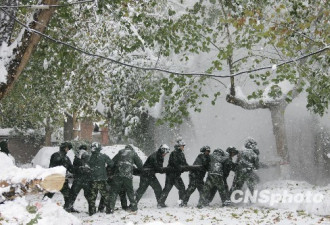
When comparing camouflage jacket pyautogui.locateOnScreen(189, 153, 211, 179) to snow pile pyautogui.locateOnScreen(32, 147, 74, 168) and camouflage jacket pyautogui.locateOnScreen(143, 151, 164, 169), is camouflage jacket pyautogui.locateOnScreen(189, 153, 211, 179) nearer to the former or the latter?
camouflage jacket pyautogui.locateOnScreen(143, 151, 164, 169)

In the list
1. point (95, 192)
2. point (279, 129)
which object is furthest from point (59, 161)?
point (279, 129)

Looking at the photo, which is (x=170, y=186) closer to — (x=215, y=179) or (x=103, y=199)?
(x=215, y=179)

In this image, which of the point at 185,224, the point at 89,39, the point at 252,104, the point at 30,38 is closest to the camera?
the point at 30,38

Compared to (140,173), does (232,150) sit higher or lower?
higher

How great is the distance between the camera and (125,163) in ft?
36.7

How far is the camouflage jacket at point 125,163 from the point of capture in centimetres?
1116

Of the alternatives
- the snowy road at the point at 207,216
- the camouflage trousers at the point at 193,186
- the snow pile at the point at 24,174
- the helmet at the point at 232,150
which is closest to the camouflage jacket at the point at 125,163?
the snowy road at the point at 207,216

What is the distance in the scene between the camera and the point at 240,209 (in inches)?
447

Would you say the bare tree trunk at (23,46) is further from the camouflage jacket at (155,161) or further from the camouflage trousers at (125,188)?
the camouflage jacket at (155,161)

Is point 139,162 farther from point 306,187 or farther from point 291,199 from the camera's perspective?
point 306,187

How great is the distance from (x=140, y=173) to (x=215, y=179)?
6.74 ft

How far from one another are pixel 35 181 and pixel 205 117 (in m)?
16.6

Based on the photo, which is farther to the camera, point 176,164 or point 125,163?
point 176,164

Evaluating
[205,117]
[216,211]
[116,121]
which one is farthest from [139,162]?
[205,117]
